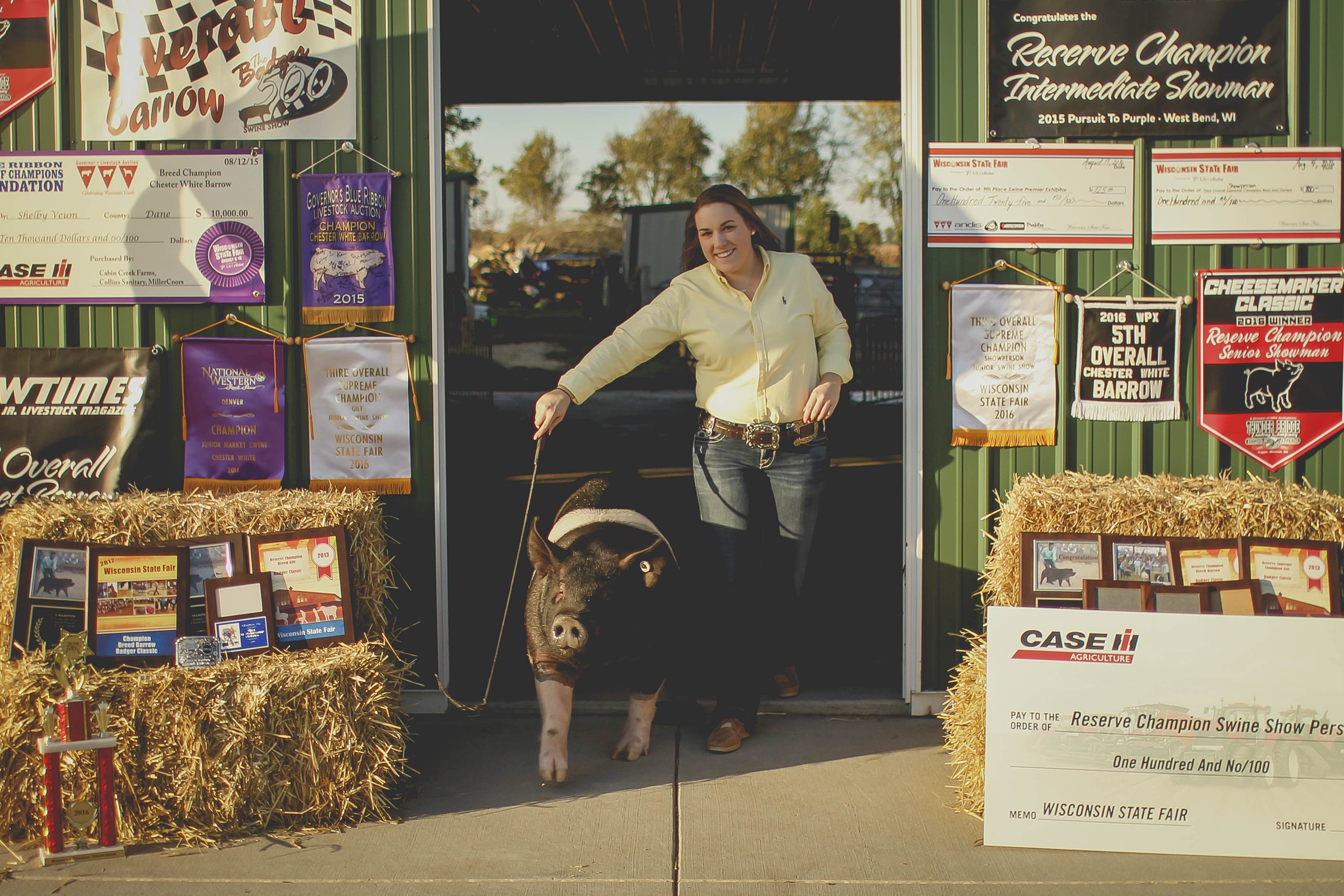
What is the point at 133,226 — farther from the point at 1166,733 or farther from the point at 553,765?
the point at 1166,733

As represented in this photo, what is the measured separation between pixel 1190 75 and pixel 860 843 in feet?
11.2

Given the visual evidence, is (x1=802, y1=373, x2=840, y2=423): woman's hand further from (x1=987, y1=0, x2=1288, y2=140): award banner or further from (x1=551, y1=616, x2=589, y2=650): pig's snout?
(x1=987, y1=0, x2=1288, y2=140): award banner

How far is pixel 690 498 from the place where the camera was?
725cm

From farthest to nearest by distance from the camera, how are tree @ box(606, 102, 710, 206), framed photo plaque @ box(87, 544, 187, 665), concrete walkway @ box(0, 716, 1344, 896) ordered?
tree @ box(606, 102, 710, 206) → framed photo plaque @ box(87, 544, 187, 665) → concrete walkway @ box(0, 716, 1344, 896)

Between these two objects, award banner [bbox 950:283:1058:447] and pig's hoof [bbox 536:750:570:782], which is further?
award banner [bbox 950:283:1058:447]

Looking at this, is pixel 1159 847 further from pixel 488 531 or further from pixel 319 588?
pixel 488 531

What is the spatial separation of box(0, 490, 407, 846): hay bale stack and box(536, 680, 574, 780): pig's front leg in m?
0.51

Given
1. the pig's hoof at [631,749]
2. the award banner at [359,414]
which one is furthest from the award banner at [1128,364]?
the award banner at [359,414]

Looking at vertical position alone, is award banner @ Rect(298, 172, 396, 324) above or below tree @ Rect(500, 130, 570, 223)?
below

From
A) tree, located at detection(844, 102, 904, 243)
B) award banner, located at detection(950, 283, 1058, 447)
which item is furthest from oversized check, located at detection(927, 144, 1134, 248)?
tree, located at detection(844, 102, 904, 243)

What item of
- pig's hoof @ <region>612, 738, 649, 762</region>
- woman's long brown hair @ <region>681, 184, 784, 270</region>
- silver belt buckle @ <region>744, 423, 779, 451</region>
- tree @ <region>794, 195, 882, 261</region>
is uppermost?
tree @ <region>794, 195, 882, 261</region>

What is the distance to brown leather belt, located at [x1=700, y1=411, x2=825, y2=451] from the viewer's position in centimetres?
399

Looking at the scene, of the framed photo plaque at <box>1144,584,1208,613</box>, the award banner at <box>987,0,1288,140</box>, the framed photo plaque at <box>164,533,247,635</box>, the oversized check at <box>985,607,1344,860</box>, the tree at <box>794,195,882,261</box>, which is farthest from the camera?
the tree at <box>794,195,882,261</box>

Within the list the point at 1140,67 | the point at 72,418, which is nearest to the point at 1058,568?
the point at 1140,67
